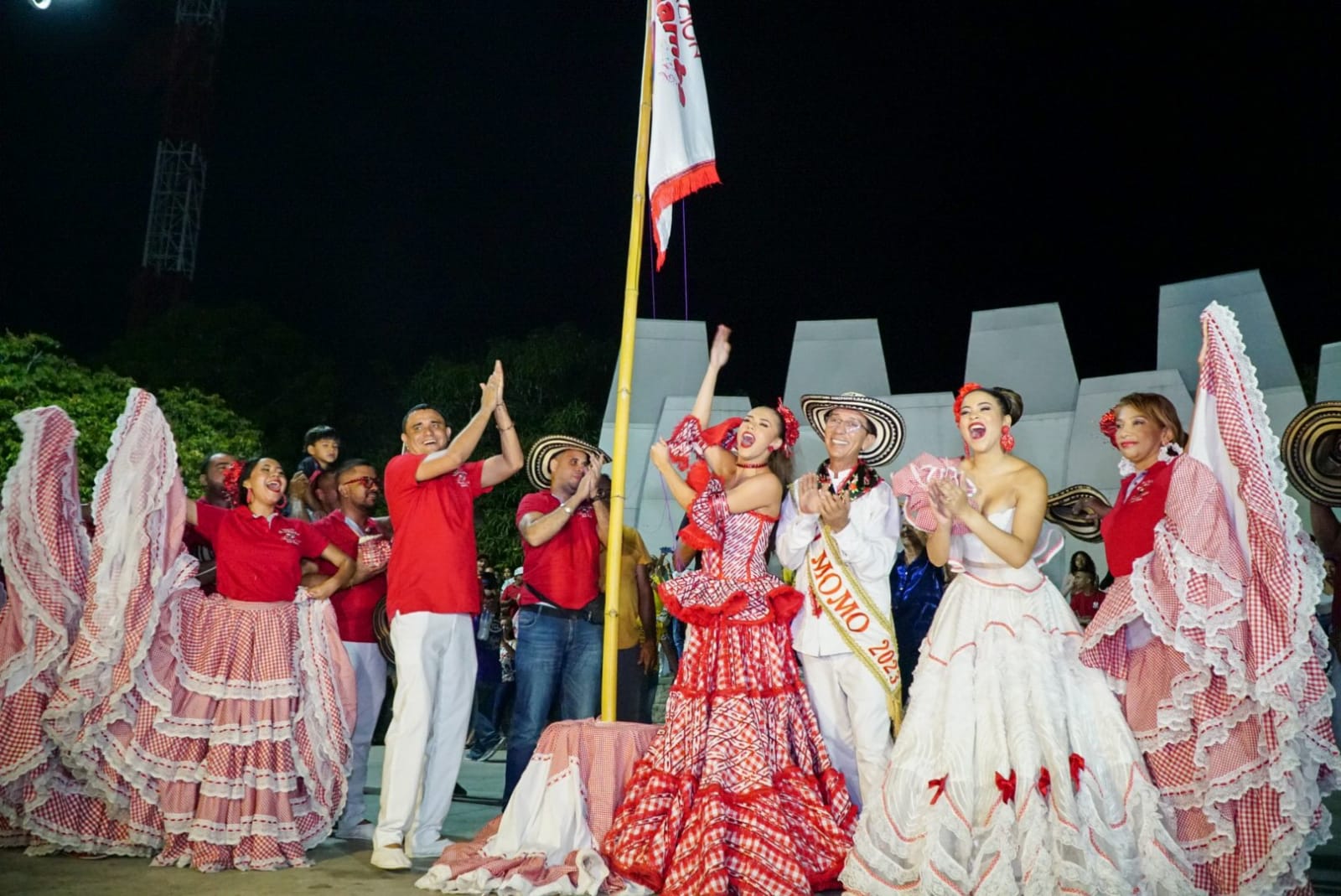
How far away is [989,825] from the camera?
12.6ft

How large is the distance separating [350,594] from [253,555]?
573 millimetres

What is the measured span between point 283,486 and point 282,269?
39.3m

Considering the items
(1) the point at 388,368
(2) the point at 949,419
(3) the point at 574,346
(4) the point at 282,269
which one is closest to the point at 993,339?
(2) the point at 949,419

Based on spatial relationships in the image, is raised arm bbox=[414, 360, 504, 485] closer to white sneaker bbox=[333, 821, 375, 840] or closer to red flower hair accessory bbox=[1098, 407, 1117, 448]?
white sneaker bbox=[333, 821, 375, 840]

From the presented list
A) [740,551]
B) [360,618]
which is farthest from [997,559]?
[360,618]

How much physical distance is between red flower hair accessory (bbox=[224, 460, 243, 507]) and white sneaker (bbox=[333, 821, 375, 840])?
1.56 metres

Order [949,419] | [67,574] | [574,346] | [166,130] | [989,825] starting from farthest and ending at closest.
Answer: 1. [166,130]
2. [574,346]
3. [949,419]
4. [67,574]
5. [989,825]

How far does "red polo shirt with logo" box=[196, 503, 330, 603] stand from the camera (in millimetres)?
5180

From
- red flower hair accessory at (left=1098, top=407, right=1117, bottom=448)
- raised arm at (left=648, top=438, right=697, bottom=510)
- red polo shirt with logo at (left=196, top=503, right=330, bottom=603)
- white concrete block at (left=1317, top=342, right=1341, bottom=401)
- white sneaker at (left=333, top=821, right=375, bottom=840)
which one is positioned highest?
white concrete block at (left=1317, top=342, right=1341, bottom=401)

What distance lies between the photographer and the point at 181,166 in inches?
1419

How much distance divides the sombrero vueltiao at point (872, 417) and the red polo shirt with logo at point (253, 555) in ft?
7.67

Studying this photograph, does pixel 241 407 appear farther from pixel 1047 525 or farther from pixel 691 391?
pixel 1047 525

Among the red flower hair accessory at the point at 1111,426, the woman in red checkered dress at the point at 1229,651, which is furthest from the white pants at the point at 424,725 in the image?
the red flower hair accessory at the point at 1111,426

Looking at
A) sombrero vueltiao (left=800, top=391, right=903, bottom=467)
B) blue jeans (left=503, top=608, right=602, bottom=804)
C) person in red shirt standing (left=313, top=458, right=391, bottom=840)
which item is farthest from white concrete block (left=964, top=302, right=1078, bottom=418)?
person in red shirt standing (left=313, top=458, right=391, bottom=840)
